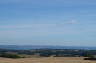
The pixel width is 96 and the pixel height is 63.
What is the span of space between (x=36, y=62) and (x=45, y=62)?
1084 millimetres

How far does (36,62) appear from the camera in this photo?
33.2 m

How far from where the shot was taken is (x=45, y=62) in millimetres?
33469

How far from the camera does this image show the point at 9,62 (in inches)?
1307

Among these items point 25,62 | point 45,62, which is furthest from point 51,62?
point 25,62

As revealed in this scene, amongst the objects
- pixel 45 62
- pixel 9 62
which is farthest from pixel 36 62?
pixel 9 62

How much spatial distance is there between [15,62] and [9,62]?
2.32ft

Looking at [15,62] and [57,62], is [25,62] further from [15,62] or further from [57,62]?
[57,62]

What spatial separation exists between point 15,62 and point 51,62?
14.0 ft

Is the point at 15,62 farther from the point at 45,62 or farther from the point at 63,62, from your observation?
the point at 63,62

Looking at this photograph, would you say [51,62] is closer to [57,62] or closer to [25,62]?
[57,62]

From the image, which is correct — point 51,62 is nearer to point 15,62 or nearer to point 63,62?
point 63,62

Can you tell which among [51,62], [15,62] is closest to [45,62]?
[51,62]

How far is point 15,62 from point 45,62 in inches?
140

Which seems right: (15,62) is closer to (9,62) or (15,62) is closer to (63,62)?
(9,62)
